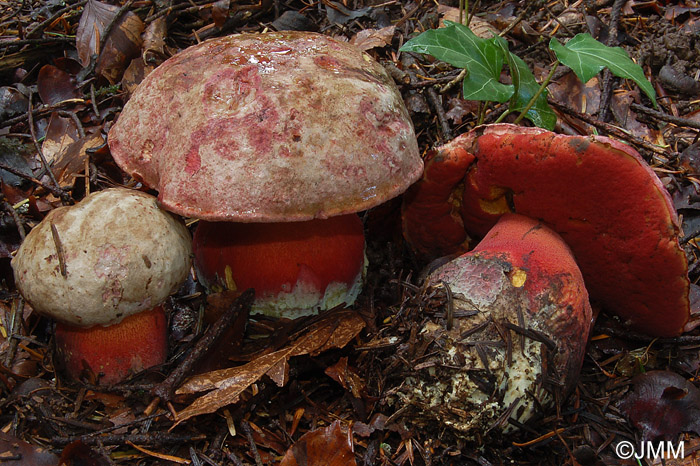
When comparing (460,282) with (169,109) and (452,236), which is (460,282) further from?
(169,109)

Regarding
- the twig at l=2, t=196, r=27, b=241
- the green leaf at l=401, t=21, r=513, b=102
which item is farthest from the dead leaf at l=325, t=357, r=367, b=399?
the twig at l=2, t=196, r=27, b=241

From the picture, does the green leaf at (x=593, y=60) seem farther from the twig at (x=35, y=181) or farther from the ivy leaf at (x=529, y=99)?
the twig at (x=35, y=181)

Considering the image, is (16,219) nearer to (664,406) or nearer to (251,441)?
(251,441)

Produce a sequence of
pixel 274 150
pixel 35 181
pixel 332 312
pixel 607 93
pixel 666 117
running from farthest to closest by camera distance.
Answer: pixel 607 93
pixel 666 117
pixel 35 181
pixel 332 312
pixel 274 150

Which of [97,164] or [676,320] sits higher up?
[97,164]

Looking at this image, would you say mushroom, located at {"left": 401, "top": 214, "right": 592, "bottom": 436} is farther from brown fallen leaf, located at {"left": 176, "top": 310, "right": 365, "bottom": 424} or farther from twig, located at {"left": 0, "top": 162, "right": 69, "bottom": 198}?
twig, located at {"left": 0, "top": 162, "right": 69, "bottom": 198}

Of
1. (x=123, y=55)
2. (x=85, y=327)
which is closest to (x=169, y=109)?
(x=85, y=327)

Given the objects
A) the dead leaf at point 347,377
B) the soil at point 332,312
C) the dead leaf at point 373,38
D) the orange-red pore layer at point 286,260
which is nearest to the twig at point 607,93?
the soil at point 332,312

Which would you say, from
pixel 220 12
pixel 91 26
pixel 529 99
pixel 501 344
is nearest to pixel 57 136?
pixel 91 26

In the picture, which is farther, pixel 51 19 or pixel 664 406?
pixel 51 19
